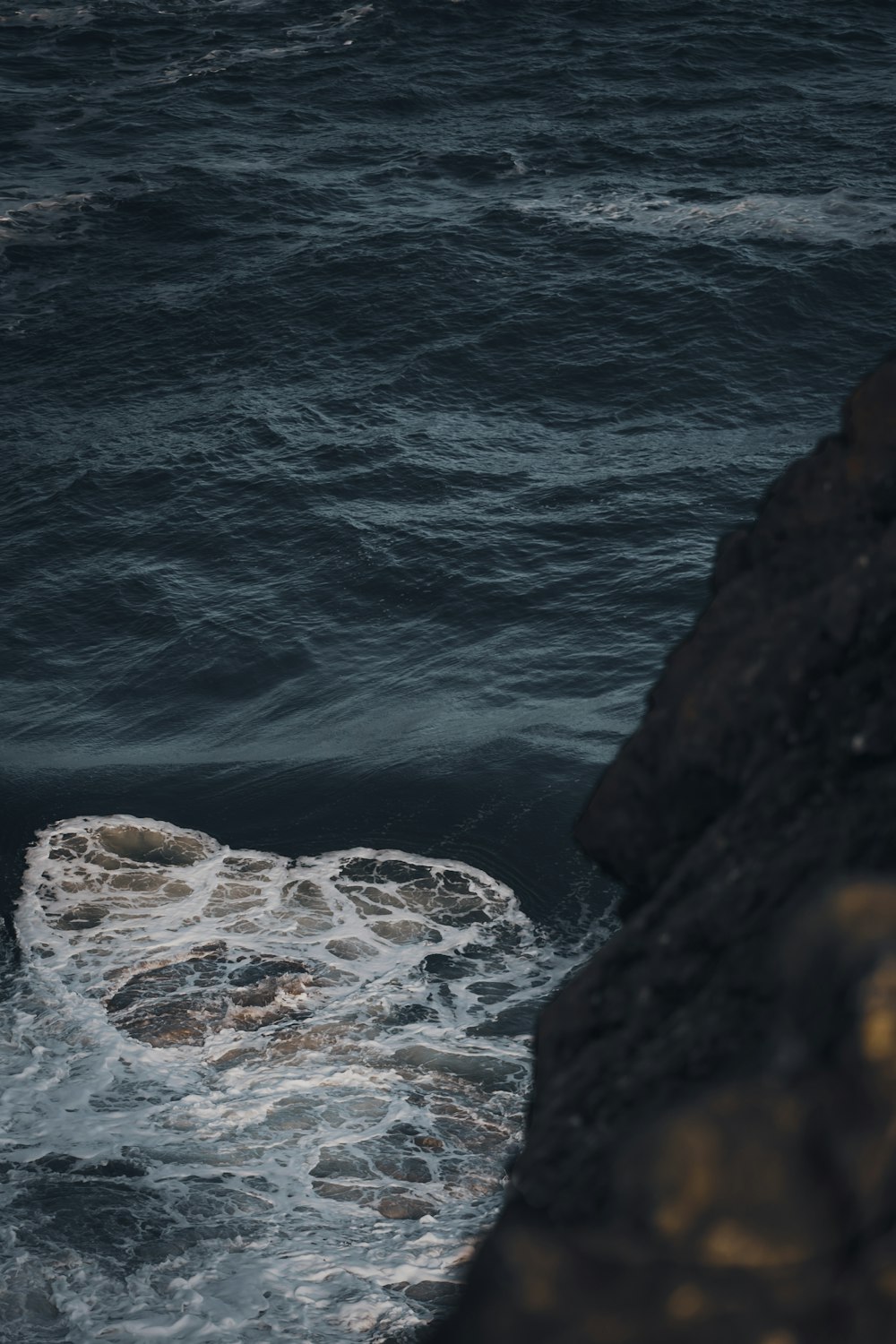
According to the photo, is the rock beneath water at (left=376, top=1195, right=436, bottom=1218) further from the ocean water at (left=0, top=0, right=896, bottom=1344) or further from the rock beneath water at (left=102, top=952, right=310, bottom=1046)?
the rock beneath water at (left=102, top=952, right=310, bottom=1046)

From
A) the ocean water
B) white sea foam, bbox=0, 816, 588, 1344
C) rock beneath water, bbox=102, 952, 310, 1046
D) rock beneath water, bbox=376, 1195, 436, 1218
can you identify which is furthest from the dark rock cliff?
rock beneath water, bbox=102, 952, 310, 1046

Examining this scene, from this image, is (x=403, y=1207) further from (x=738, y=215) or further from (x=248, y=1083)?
(x=738, y=215)

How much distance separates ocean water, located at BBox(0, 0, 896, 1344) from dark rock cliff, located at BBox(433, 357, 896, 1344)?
8.82m

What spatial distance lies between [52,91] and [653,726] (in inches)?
2033

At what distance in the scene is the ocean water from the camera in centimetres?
1438

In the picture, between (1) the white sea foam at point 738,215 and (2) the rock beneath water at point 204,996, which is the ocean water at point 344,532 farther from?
(1) the white sea foam at point 738,215

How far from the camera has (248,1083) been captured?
15.2 metres

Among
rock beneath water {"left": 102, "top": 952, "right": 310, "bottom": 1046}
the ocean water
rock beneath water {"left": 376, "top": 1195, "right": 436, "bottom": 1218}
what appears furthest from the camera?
rock beneath water {"left": 102, "top": 952, "right": 310, "bottom": 1046}

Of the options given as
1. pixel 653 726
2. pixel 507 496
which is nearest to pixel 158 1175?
pixel 653 726

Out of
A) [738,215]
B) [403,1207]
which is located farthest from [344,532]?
[738,215]

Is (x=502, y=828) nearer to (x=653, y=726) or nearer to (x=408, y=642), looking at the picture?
(x=408, y=642)

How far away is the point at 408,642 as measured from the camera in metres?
25.4

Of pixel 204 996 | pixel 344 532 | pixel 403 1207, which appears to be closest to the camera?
pixel 403 1207

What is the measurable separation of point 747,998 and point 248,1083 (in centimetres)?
1267
